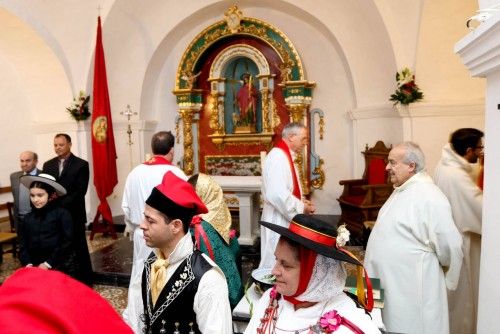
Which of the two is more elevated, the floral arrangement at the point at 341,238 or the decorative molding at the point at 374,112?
the decorative molding at the point at 374,112

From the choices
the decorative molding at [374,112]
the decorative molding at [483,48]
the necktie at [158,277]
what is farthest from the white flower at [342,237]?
the decorative molding at [374,112]

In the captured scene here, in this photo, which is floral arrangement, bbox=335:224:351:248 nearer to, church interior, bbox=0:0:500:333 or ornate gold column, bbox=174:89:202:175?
church interior, bbox=0:0:500:333

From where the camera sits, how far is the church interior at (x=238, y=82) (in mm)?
6562

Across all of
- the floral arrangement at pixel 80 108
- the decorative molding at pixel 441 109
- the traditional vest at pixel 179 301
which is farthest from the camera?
the floral arrangement at pixel 80 108

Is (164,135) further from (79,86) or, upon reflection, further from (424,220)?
(79,86)

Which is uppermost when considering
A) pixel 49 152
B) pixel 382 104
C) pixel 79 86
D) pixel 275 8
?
pixel 275 8

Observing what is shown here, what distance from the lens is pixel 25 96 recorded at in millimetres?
9078

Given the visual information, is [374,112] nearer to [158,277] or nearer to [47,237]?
[47,237]

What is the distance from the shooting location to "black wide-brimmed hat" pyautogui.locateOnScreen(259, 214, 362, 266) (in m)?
1.49

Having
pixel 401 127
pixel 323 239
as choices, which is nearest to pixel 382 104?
pixel 401 127

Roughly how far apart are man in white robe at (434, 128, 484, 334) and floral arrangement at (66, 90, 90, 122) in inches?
277

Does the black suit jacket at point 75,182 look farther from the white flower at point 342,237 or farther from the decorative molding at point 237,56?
the decorative molding at point 237,56

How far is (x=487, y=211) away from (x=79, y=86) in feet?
26.9

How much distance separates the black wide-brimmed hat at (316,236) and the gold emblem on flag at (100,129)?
667 cm
